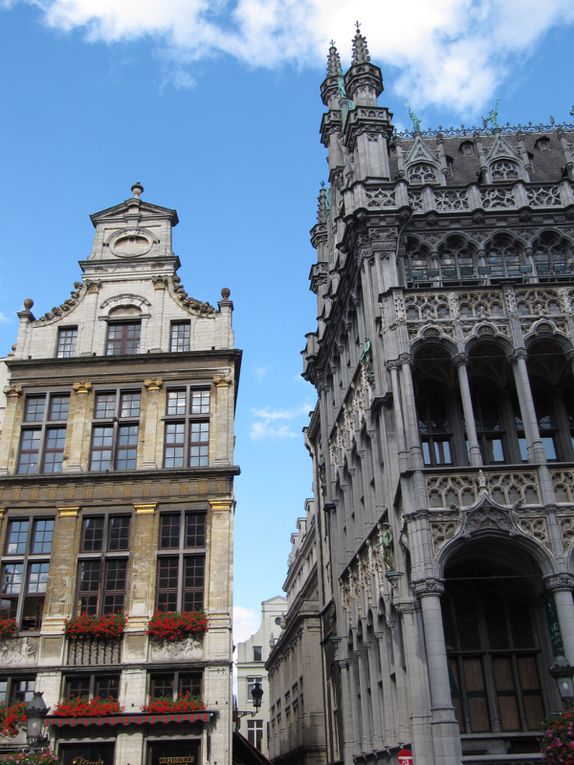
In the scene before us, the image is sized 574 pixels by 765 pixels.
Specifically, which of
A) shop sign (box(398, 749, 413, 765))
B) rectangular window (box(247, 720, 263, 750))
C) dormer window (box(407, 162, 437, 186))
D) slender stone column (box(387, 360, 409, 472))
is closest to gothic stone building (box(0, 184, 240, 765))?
shop sign (box(398, 749, 413, 765))

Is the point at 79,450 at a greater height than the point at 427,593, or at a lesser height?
A: greater

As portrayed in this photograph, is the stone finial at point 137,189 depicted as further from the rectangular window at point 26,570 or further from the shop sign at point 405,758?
the shop sign at point 405,758

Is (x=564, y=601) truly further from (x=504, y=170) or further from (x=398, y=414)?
(x=504, y=170)

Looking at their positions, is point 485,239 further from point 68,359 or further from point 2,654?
point 2,654

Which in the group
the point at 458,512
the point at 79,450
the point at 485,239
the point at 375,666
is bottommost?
the point at 375,666

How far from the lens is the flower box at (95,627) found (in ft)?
82.5

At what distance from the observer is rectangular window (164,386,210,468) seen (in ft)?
93.9

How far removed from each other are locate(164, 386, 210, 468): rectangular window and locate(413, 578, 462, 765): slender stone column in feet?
35.4

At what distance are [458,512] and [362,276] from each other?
10146 mm

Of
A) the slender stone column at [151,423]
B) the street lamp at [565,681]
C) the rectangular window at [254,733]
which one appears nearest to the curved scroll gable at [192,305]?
the slender stone column at [151,423]

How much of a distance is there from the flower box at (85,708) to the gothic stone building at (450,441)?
8.56 metres

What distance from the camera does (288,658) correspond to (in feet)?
172

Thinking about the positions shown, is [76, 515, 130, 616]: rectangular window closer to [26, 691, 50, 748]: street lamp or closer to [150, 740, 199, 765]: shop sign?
[150, 740, 199, 765]: shop sign

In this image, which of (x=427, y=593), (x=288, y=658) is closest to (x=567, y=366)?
(x=427, y=593)
